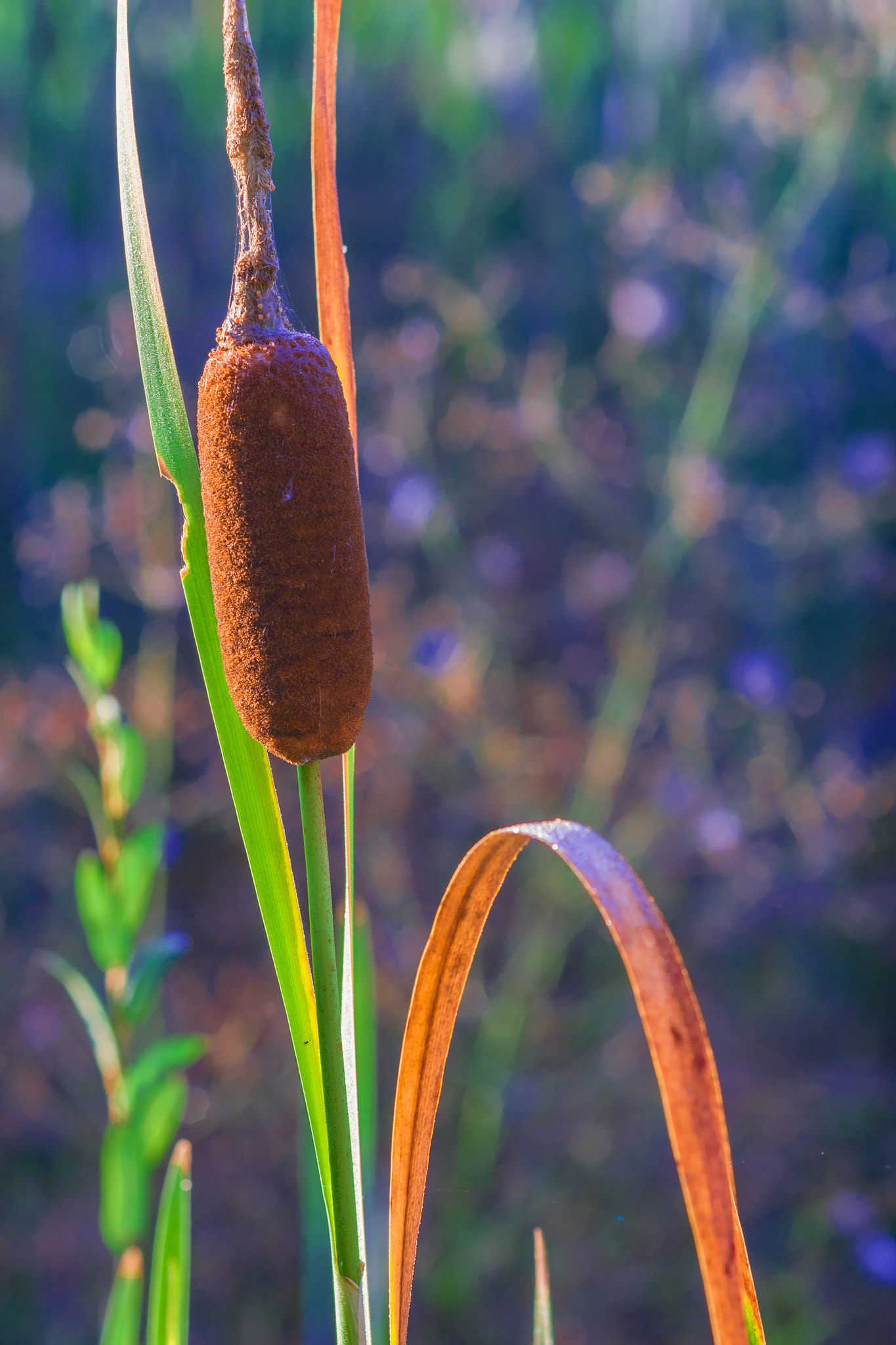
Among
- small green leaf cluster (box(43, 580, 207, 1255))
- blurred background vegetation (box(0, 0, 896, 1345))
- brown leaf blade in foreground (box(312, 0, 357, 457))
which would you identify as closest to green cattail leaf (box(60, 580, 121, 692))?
small green leaf cluster (box(43, 580, 207, 1255))

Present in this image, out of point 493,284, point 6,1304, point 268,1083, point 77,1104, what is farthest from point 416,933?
point 493,284

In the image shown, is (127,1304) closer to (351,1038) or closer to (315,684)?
(351,1038)

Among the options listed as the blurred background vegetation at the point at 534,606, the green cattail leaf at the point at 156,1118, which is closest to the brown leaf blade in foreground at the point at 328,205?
the green cattail leaf at the point at 156,1118

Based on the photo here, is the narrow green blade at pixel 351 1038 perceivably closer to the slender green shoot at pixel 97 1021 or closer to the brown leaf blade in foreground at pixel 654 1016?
the brown leaf blade in foreground at pixel 654 1016

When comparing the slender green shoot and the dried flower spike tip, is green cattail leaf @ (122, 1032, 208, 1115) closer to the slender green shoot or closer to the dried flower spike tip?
the slender green shoot

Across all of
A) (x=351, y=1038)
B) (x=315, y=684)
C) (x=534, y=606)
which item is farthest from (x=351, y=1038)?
(x=534, y=606)

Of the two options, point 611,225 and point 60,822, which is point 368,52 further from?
point 60,822
